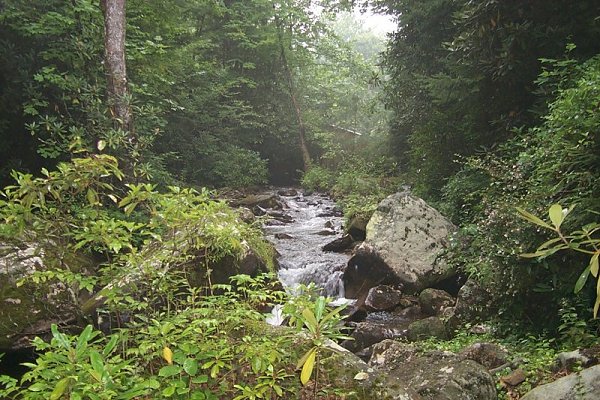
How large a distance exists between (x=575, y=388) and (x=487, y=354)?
4.88ft

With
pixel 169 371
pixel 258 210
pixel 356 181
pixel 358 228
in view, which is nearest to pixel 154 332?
pixel 169 371

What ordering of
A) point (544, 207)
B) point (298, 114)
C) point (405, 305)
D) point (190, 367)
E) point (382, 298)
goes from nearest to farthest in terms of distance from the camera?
1. point (190, 367)
2. point (544, 207)
3. point (405, 305)
4. point (382, 298)
5. point (298, 114)

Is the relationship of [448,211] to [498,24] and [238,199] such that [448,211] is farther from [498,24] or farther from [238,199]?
[238,199]

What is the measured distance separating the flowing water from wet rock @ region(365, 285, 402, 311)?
0.87 metres

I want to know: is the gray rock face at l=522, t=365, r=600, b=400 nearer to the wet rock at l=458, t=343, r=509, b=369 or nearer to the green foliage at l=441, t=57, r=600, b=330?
the wet rock at l=458, t=343, r=509, b=369

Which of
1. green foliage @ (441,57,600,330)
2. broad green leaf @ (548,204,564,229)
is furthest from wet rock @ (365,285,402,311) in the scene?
broad green leaf @ (548,204,564,229)

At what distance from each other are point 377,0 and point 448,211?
9.36 m

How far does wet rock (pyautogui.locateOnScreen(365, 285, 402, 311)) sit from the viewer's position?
735cm

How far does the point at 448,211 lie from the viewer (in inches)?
345

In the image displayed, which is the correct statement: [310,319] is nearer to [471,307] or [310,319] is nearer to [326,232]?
[471,307]

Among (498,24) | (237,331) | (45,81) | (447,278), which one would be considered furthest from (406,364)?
(45,81)

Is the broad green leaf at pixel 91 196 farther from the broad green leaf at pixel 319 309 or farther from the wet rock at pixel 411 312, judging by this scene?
the wet rock at pixel 411 312

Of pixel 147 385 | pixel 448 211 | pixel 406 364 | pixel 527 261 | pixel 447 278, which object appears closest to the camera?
pixel 147 385

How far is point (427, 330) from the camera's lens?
5859mm
